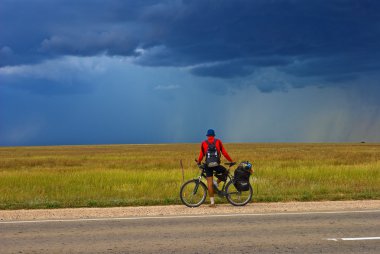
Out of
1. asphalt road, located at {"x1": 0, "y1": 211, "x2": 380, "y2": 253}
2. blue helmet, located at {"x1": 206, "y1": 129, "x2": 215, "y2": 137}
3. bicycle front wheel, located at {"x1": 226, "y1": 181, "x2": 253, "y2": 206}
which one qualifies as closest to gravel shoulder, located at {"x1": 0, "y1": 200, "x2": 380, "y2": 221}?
bicycle front wheel, located at {"x1": 226, "y1": 181, "x2": 253, "y2": 206}

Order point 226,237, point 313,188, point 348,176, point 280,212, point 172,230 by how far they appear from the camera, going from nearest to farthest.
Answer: point 226,237
point 172,230
point 280,212
point 313,188
point 348,176

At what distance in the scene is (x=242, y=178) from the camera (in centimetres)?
1291

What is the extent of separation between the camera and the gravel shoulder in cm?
1167

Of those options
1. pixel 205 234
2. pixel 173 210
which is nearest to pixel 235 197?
pixel 173 210

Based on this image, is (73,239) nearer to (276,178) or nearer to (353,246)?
(353,246)

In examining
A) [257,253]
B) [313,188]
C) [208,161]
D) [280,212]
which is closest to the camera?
[257,253]

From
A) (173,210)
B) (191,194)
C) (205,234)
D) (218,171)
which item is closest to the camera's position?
(205,234)

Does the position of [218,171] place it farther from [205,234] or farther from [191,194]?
[205,234]

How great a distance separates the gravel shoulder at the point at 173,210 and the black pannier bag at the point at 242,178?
56 cm

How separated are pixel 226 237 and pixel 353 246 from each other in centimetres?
220

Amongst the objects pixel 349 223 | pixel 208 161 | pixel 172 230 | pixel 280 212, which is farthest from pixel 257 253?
pixel 208 161

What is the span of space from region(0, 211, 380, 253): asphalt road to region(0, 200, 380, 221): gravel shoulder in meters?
0.83

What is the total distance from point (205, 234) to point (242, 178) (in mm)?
4386

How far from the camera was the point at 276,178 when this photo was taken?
901 inches
